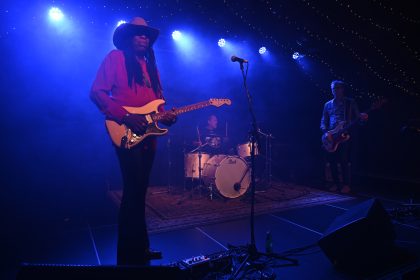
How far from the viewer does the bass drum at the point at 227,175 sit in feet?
20.4

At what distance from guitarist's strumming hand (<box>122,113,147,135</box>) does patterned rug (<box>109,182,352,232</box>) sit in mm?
2072

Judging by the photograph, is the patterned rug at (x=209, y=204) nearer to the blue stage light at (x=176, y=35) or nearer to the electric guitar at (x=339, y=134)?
the electric guitar at (x=339, y=134)

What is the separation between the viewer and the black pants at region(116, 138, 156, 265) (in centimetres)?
285

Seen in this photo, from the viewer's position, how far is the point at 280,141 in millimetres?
10172

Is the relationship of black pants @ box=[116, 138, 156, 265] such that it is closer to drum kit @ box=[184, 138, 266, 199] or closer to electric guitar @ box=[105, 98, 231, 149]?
electric guitar @ box=[105, 98, 231, 149]

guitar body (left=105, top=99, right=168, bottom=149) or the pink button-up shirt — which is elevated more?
the pink button-up shirt

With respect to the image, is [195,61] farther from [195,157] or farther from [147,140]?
[147,140]

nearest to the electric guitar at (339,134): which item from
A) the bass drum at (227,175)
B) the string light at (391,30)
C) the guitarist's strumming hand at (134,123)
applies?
the string light at (391,30)

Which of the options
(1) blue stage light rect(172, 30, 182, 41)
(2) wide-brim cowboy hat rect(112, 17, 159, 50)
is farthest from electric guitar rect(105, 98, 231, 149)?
(1) blue stage light rect(172, 30, 182, 41)

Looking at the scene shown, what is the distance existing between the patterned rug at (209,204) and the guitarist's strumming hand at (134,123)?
207cm

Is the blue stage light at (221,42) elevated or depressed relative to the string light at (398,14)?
elevated

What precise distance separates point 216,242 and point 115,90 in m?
2.28

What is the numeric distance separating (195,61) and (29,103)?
472 cm

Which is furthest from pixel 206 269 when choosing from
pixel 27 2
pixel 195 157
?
pixel 27 2
